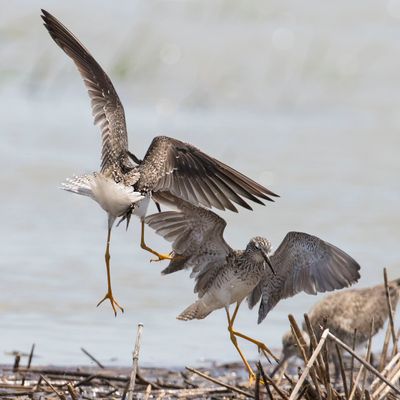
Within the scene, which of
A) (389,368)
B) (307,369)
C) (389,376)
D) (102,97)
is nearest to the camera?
(307,369)

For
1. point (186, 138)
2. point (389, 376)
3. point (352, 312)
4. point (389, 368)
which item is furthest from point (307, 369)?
point (186, 138)

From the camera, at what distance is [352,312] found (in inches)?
391

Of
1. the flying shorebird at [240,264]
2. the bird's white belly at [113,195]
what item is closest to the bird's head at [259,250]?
the flying shorebird at [240,264]

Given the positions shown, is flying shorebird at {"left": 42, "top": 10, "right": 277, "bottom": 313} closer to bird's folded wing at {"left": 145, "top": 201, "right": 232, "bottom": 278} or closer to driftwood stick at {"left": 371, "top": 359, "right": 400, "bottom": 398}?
bird's folded wing at {"left": 145, "top": 201, "right": 232, "bottom": 278}

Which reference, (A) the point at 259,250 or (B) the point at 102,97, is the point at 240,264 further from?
(B) the point at 102,97

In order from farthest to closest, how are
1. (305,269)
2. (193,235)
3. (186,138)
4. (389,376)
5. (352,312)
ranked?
(186,138)
(352,312)
(305,269)
(193,235)
(389,376)

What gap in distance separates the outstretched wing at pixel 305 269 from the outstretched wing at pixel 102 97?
4.06 ft

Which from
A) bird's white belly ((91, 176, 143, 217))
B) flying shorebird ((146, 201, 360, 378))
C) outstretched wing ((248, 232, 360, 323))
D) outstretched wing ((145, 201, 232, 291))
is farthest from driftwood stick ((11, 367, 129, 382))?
bird's white belly ((91, 176, 143, 217))

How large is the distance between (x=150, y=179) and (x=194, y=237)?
0.46m

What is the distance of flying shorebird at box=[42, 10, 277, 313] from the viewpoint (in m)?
7.31

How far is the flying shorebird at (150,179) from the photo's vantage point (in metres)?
7.31

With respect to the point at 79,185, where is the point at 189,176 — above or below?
above

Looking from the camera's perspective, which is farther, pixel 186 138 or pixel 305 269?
pixel 186 138

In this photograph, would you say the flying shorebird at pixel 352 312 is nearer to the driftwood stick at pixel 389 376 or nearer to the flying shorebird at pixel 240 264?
the flying shorebird at pixel 240 264
